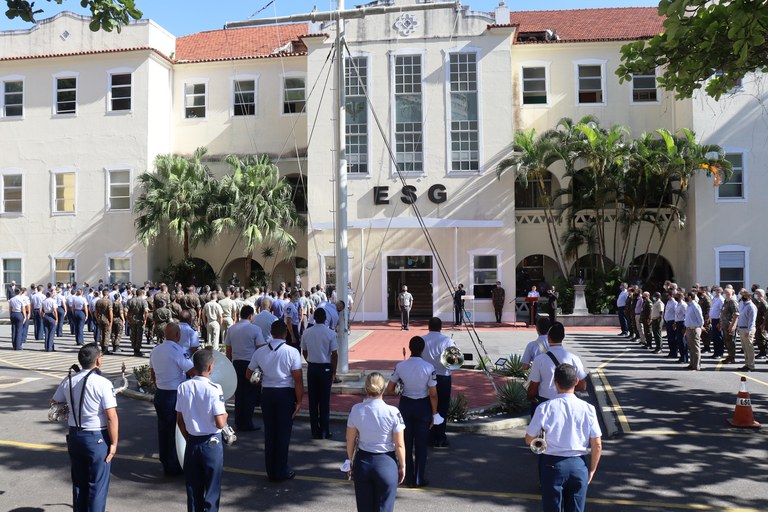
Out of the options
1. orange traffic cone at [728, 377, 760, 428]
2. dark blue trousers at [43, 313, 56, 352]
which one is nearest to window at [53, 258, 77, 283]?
dark blue trousers at [43, 313, 56, 352]

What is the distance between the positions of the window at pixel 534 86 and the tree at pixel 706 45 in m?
18.1

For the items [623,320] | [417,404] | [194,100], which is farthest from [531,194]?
[417,404]

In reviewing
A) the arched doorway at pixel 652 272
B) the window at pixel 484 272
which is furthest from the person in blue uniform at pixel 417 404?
the arched doorway at pixel 652 272

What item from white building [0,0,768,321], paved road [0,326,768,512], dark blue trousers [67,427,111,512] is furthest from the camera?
white building [0,0,768,321]

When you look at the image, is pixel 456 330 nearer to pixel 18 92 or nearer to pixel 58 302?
pixel 58 302

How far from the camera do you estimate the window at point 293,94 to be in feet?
98.6

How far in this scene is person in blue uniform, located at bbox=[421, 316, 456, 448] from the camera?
8.89 metres

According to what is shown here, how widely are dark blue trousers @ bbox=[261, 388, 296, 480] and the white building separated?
17493mm

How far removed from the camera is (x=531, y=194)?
29969 mm

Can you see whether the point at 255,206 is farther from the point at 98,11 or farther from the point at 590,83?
the point at 98,11

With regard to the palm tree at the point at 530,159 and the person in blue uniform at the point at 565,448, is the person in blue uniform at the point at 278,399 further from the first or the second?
the palm tree at the point at 530,159

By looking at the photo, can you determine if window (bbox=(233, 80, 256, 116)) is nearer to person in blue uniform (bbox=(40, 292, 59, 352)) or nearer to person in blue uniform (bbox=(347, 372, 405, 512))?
person in blue uniform (bbox=(40, 292, 59, 352))

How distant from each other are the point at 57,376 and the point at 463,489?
1075 centimetres

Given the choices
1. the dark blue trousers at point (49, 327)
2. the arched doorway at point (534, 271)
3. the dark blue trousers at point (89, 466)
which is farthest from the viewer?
the arched doorway at point (534, 271)
